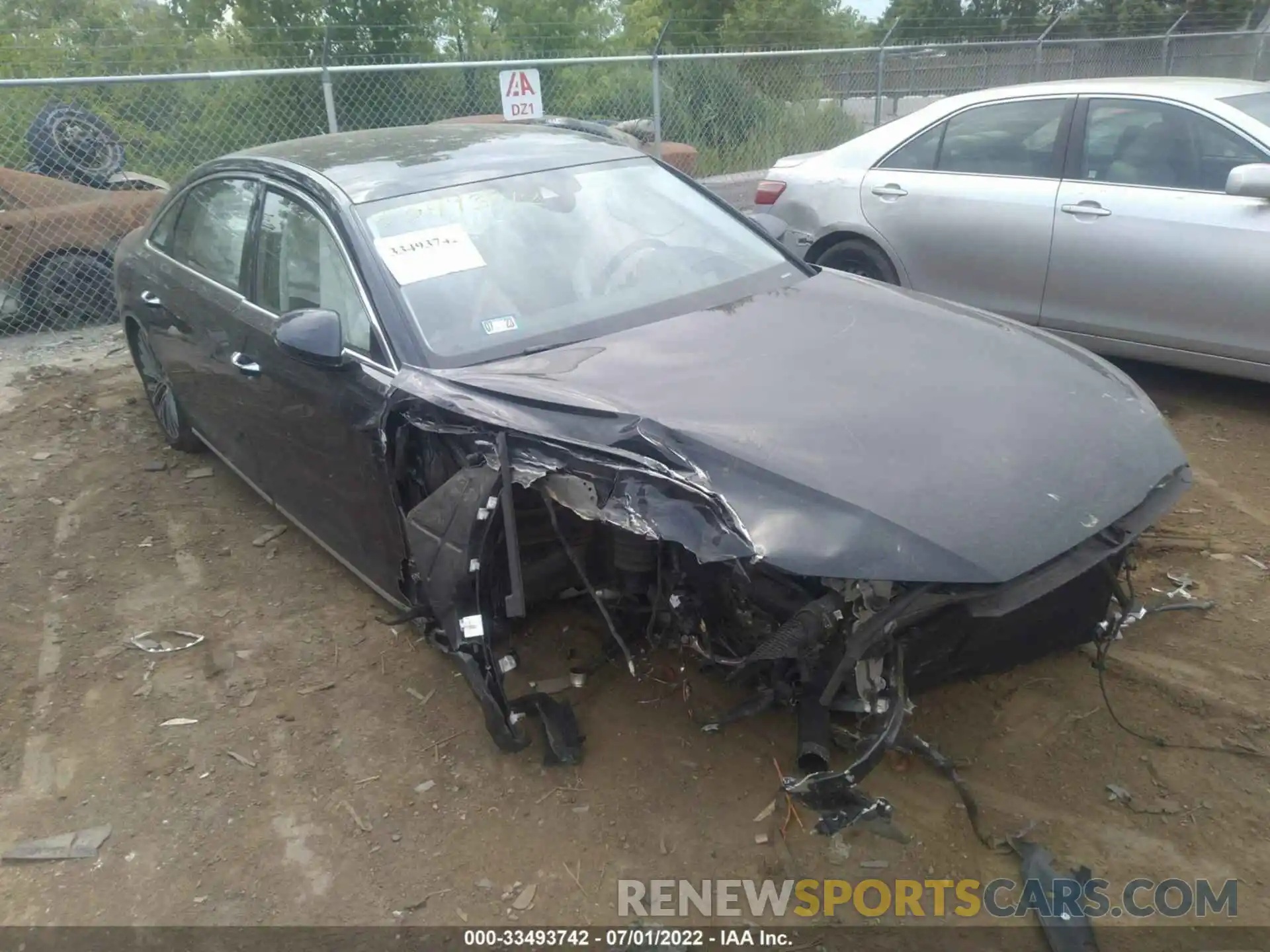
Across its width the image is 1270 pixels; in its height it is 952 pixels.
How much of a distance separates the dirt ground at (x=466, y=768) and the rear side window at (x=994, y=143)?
85.8 inches

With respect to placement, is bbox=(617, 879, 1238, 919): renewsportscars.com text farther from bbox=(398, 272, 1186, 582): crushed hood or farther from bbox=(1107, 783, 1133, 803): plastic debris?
bbox=(398, 272, 1186, 582): crushed hood

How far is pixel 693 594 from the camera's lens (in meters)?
2.75

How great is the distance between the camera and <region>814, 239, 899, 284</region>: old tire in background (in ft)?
19.2

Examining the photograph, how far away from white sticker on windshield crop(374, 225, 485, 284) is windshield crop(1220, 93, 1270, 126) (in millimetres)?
3868

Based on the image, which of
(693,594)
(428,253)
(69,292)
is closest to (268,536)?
(428,253)

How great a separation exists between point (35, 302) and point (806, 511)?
24.6 ft

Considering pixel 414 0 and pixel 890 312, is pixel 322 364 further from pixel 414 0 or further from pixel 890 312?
pixel 414 0

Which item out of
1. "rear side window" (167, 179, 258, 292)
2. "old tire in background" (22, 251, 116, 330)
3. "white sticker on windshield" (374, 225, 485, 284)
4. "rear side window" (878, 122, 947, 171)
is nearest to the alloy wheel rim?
"rear side window" (167, 179, 258, 292)

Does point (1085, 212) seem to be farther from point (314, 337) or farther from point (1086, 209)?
point (314, 337)

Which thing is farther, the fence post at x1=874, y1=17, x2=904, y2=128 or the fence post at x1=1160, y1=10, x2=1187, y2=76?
the fence post at x1=1160, y1=10, x2=1187, y2=76

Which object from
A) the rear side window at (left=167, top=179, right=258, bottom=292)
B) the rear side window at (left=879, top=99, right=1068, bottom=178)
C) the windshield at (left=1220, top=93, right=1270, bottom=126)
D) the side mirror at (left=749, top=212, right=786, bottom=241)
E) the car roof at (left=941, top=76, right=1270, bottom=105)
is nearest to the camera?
the rear side window at (left=167, top=179, right=258, bottom=292)

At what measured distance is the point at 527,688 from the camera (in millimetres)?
3273

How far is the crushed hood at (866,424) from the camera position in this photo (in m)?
2.26

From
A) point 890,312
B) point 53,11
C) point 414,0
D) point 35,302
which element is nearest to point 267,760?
point 890,312
